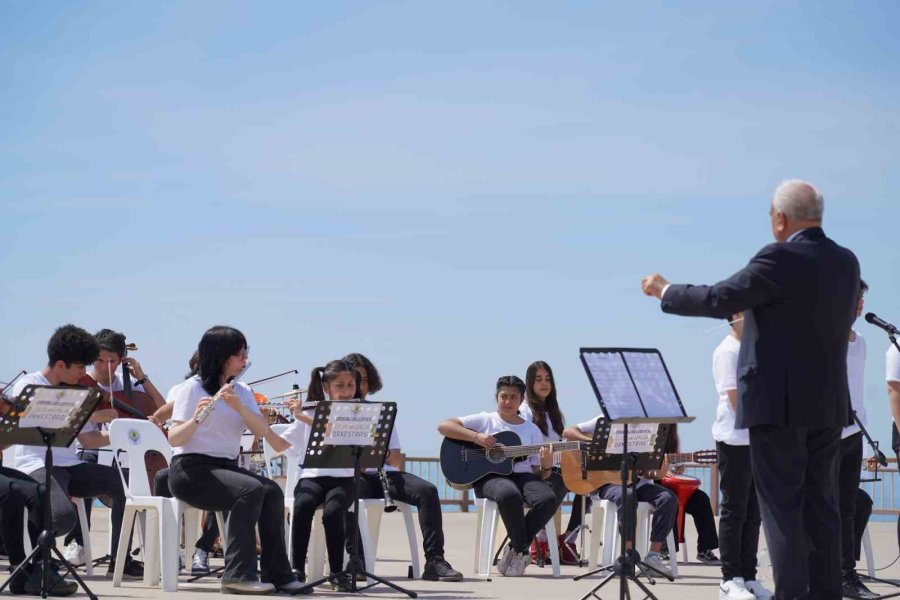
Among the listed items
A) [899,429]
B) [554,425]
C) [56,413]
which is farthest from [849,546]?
[56,413]

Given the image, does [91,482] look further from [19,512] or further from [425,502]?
[425,502]

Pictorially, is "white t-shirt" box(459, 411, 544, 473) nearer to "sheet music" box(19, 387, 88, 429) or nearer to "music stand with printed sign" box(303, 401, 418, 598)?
"music stand with printed sign" box(303, 401, 418, 598)

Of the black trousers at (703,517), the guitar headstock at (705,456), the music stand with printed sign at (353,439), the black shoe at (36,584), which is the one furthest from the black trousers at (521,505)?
the black shoe at (36,584)

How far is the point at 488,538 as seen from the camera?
967cm

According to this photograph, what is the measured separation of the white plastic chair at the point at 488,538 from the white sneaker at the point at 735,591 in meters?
2.46

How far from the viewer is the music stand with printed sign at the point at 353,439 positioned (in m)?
7.69

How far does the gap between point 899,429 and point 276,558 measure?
13.3 ft

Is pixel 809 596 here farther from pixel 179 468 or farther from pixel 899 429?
pixel 179 468

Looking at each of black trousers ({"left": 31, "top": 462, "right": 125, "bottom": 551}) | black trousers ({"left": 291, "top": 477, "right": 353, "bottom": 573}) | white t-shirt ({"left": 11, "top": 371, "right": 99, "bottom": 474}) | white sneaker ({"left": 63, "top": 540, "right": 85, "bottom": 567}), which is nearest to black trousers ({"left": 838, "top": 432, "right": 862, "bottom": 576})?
black trousers ({"left": 291, "top": 477, "right": 353, "bottom": 573})

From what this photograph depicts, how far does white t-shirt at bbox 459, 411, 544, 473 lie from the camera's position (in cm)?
1029

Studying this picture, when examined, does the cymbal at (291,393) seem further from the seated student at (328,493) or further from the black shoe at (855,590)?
the black shoe at (855,590)

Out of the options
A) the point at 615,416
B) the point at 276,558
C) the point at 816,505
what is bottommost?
the point at 276,558

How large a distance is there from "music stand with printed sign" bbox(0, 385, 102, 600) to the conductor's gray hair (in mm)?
3883

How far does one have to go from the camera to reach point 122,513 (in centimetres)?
905
